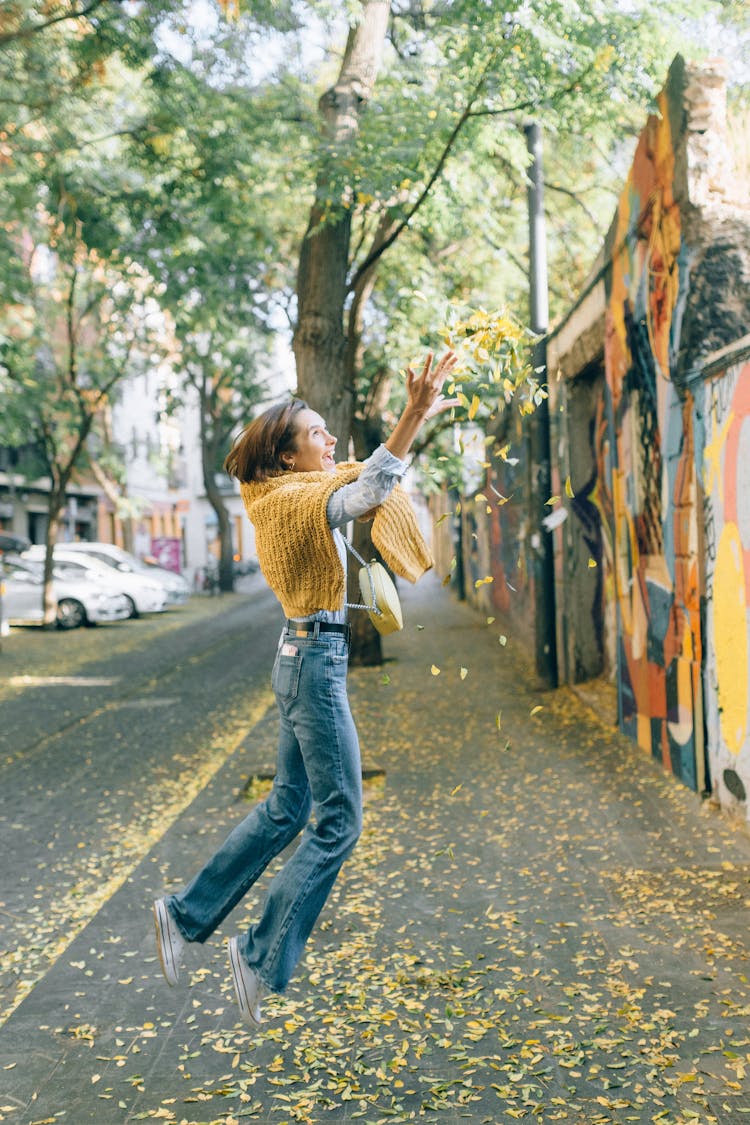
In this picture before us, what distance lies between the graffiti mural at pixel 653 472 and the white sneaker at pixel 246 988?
11.3 feet

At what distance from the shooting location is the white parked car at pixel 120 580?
2397cm

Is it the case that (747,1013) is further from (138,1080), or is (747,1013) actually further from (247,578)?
(247,578)

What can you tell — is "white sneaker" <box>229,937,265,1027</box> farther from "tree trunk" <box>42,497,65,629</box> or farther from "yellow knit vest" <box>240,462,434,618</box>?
"tree trunk" <box>42,497,65,629</box>

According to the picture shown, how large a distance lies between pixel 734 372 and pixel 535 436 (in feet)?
17.6

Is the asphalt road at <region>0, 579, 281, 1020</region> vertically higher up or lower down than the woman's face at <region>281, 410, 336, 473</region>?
lower down

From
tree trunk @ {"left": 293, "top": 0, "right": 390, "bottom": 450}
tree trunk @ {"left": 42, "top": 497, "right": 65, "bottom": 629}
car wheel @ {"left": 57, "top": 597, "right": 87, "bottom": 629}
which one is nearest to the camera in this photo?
tree trunk @ {"left": 293, "top": 0, "right": 390, "bottom": 450}

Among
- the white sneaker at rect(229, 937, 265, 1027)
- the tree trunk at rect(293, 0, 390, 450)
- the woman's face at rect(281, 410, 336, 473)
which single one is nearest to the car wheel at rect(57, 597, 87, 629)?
the tree trunk at rect(293, 0, 390, 450)

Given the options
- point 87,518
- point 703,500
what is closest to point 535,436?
point 703,500

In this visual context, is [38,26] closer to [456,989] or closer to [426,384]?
[426,384]

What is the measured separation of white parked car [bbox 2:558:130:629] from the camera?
22.7m

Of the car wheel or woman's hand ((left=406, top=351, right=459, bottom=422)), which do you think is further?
the car wheel

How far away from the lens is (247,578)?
5056 cm

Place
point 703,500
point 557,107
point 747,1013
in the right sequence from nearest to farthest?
point 747,1013
point 703,500
point 557,107

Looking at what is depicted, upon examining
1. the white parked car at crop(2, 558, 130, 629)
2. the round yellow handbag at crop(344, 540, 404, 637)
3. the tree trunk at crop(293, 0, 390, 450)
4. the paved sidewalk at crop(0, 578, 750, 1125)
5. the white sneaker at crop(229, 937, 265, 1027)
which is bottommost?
the paved sidewalk at crop(0, 578, 750, 1125)
